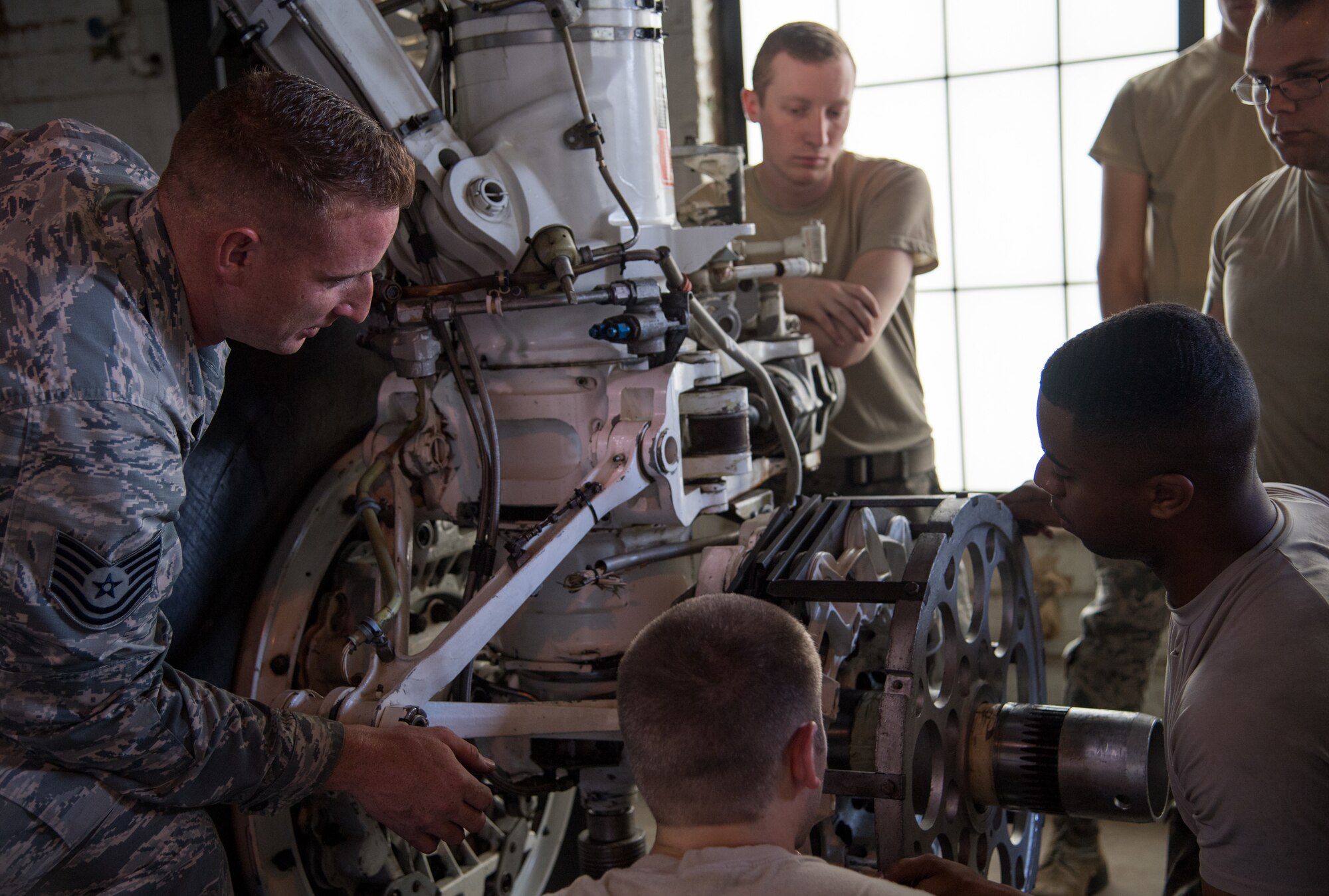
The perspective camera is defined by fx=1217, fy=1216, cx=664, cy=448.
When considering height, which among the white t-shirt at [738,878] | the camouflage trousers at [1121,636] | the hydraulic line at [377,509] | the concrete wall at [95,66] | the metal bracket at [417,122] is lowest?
the camouflage trousers at [1121,636]

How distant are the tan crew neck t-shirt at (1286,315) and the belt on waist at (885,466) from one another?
90cm

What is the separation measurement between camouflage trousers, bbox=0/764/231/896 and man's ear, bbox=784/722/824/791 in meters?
0.82

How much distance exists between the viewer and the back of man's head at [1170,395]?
1.39 m

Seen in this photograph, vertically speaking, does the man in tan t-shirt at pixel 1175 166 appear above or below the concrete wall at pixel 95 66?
below

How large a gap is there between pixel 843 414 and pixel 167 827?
6.30 ft

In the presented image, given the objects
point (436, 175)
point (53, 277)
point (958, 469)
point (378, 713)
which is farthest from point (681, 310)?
point (958, 469)

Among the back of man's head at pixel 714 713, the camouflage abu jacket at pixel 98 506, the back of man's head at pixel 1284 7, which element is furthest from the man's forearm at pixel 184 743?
the back of man's head at pixel 1284 7

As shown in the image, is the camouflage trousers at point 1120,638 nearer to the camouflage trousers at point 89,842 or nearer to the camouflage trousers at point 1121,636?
the camouflage trousers at point 1121,636

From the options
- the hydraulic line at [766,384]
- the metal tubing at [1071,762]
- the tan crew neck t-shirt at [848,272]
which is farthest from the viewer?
the tan crew neck t-shirt at [848,272]

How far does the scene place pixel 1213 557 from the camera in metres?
1.43

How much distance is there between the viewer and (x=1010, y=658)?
2.10 meters

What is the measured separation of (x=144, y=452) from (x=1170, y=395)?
1149 millimetres

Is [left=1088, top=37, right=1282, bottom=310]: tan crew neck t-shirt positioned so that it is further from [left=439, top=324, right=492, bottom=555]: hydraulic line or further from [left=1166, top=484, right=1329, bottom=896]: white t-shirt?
[left=439, top=324, right=492, bottom=555]: hydraulic line

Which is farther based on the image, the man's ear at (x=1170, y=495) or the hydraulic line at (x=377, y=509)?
the hydraulic line at (x=377, y=509)
